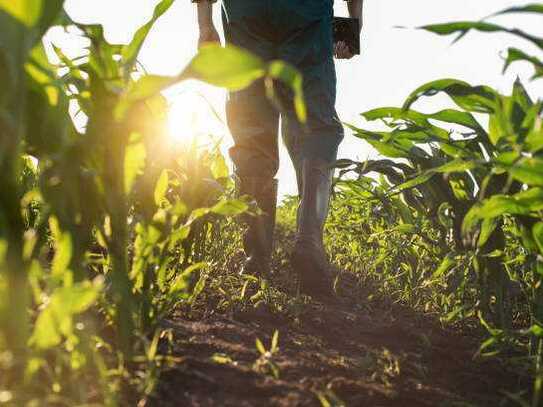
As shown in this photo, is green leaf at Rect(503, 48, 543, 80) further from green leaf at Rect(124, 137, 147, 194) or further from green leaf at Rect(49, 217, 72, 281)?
green leaf at Rect(49, 217, 72, 281)

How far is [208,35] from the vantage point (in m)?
2.53

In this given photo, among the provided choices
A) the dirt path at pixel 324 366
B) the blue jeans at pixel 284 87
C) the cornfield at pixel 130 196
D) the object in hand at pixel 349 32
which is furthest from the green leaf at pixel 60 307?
the object in hand at pixel 349 32

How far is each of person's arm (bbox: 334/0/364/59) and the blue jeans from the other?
321 millimetres

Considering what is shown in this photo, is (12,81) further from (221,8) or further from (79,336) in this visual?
(221,8)

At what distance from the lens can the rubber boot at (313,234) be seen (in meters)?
1.99

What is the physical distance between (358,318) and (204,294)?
0.44m

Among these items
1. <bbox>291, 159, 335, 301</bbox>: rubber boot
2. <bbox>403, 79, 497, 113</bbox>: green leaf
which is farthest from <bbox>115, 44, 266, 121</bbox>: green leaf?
<bbox>291, 159, 335, 301</bbox>: rubber boot

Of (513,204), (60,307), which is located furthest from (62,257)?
(513,204)

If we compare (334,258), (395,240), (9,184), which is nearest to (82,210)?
(9,184)

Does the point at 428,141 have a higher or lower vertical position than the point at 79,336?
higher

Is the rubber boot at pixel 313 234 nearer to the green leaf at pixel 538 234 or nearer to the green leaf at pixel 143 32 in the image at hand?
the green leaf at pixel 538 234

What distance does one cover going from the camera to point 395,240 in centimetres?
210

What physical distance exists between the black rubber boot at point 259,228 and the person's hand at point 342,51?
755mm

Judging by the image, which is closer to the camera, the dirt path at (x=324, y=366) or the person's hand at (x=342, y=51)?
the dirt path at (x=324, y=366)
